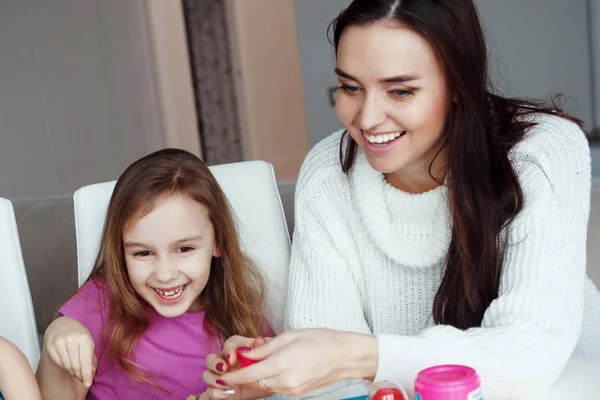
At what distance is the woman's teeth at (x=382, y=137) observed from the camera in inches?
59.4

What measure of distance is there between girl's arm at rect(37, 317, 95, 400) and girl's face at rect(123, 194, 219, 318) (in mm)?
152

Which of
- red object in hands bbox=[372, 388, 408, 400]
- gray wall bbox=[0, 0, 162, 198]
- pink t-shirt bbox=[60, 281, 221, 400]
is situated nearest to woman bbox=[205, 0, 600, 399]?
red object in hands bbox=[372, 388, 408, 400]

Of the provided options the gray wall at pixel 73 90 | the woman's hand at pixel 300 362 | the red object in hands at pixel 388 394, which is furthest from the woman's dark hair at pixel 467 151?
the gray wall at pixel 73 90

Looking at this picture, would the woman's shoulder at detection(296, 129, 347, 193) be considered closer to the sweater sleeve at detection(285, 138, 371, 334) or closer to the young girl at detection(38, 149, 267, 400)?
the sweater sleeve at detection(285, 138, 371, 334)

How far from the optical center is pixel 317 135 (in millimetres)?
5992

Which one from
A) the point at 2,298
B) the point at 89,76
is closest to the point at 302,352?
the point at 2,298

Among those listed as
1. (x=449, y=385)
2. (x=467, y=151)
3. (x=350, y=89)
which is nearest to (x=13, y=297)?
(x=350, y=89)

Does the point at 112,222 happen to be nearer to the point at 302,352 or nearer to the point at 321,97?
the point at 302,352

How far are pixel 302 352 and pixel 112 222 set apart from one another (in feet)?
2.33

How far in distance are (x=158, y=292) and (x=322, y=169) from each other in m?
0.40

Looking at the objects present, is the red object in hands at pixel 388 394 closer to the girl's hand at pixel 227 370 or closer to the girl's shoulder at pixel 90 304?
the girl's hand at pixel 227 370

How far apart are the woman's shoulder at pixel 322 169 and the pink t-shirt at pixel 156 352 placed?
355 mm

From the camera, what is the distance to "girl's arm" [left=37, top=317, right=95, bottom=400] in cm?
148

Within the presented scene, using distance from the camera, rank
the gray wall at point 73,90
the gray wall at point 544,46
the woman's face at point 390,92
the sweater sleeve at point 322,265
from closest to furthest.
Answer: the woman's face at point 390,92
the sweater sleeve at point 322,265
the gray wall at point 73,90
the gray wall at point 544,46
